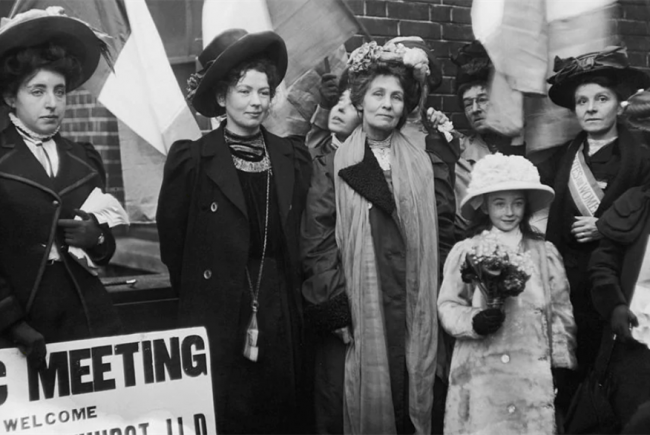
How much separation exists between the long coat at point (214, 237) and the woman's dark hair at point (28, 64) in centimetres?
70

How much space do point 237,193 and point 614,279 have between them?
6.47ft

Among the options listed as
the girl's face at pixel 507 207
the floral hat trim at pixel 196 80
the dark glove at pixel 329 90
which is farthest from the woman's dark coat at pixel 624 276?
the floral hat trim at pixel 196 80

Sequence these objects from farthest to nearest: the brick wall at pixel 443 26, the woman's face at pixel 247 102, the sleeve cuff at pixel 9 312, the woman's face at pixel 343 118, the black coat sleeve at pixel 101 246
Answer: the brick wall at pixel 443 26 → the woman's face at pixel 343 118 → the woman's face at pixel 247 102 → the black coat sleeve at pixel 101 246 → the sleeve cuff at pixel 9 312

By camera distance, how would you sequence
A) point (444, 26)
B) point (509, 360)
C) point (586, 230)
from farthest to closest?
point (444, 26), point (586, 230), point (509, 360)

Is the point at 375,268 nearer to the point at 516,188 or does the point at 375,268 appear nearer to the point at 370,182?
the point at 370,182

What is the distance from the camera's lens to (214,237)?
13.7 ft

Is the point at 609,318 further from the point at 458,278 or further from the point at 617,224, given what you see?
the point at 458,278

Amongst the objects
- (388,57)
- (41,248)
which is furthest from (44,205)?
(388,57)

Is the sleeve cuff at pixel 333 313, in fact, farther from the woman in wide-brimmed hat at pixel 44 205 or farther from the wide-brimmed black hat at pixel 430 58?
the wide-brimmed black hat at pixel 430 58

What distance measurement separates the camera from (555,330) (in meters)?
4.14

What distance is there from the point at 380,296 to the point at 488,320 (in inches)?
22.5

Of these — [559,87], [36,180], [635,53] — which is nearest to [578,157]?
[559,87]

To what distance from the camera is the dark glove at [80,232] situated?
3820 mm

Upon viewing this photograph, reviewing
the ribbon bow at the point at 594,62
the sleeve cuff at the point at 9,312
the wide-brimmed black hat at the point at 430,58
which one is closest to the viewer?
the sleeve cuff at the point at 9,312
